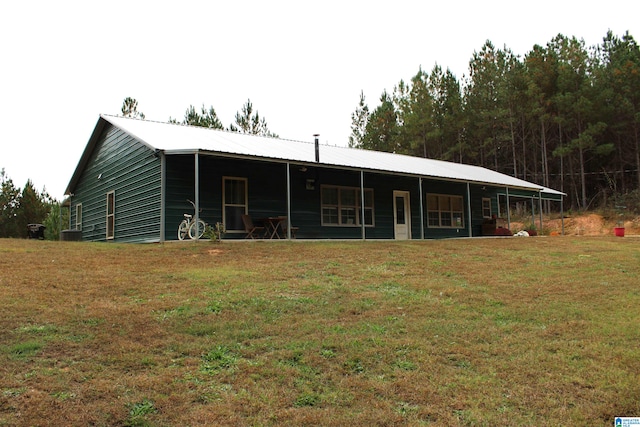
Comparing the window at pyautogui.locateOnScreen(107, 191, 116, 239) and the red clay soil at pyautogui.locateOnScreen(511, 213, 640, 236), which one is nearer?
the window at pyautogui.locateOnScreen(107, 191, 116, 239)

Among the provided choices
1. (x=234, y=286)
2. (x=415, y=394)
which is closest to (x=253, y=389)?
(x=415, y=394)

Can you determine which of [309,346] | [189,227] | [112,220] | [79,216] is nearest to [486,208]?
[189,227]

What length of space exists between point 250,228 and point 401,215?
703 centimetres

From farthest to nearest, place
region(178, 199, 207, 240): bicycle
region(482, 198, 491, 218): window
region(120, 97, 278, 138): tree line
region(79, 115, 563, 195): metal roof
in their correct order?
region(120, 97, 278, 138): tree line, region(482, 198, 491, 218): window, region(79, 115, 563, 195): metal roof, region(178, 199, 207, 240): bicycle

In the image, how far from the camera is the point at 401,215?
1998 cm

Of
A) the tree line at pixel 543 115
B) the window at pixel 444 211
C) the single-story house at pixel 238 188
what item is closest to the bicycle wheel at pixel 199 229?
the single-story house at pixel 238 188

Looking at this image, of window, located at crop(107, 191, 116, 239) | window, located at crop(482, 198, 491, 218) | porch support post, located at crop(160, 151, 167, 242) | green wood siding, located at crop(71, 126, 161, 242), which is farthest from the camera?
window, located at crop(482, 198, 491, 218)

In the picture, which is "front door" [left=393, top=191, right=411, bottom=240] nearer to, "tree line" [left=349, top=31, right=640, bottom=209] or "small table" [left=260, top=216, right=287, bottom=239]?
"small table" [left=260, top=216, right=287, bottom=239]

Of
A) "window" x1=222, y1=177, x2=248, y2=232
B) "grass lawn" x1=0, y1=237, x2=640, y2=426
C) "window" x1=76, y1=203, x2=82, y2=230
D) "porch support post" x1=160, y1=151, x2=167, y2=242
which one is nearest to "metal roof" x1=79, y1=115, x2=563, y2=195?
"porch support post" x1=160, y1=151, x2=167, y2=242

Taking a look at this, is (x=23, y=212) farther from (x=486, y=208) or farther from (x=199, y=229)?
(x=486, y=208)

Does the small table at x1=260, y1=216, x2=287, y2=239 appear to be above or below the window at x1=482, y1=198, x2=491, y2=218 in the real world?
below

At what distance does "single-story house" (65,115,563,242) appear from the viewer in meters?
14.3

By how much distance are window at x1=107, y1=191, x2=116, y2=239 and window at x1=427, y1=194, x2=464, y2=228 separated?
37.3 feet

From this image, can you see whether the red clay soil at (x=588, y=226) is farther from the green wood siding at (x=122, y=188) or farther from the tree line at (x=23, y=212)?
the tree line at (x=23, y=212)
